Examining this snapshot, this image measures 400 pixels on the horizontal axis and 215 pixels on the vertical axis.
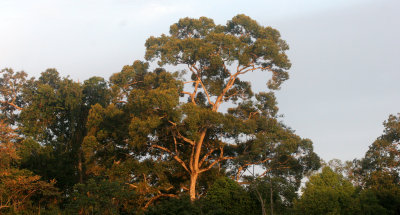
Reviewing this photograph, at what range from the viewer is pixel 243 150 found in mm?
28609

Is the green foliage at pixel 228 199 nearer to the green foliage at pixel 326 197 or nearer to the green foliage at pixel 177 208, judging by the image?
the green foliage at pixel 177 208

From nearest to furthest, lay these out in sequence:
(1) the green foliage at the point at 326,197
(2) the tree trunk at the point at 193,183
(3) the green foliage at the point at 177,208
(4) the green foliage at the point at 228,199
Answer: (3) the green foliage at the point at 177,208 → (1) the green foliage at the point at 326,197 → (4) the green foliage at the point at 228,199 → (2) the tree trunk at the point at 193,183

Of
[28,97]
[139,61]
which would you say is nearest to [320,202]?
[139,61]

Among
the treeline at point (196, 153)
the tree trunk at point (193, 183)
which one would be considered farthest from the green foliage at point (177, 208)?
the tree trunk at point (193, 183)

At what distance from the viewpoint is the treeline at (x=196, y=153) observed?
948 inches

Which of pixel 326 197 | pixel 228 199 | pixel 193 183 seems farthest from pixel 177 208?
pixel 326 197

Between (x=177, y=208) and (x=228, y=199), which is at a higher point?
(x=228, y=199)

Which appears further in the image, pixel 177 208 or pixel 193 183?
pixel 193 183

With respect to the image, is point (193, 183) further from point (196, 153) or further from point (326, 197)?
point (326, 197)

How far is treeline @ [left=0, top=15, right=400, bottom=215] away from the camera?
24078mm

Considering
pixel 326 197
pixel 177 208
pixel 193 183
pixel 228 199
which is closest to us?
pixel 177 208

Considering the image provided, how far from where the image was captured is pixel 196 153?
87.9ft

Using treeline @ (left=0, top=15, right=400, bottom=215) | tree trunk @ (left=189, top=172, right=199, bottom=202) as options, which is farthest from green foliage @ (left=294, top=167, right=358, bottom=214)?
tree trunk @ (left=189, top=172, right=199, bottom=202)

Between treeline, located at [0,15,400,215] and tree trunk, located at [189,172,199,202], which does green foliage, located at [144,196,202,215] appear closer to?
treeline, located at [0,15,400,215]
